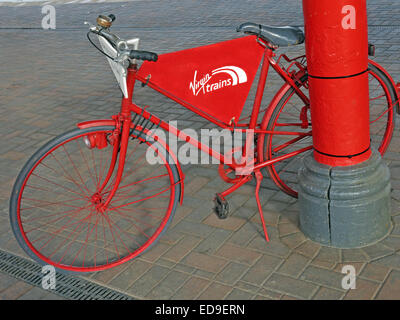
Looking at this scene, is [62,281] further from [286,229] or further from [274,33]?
[274,33]

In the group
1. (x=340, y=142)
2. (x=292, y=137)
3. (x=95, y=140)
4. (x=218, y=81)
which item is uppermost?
(x=218, y=81)

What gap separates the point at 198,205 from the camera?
13.0ft

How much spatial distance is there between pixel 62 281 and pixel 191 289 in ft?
2.66

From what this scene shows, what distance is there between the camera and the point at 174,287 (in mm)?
3111

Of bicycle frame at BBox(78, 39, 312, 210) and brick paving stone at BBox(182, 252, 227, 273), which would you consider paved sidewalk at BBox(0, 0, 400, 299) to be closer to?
brick paving stone at BBox(182, 252, 227, 273)

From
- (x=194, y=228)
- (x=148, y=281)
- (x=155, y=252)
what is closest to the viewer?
(x=148, y=281)

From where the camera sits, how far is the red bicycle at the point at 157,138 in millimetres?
3109

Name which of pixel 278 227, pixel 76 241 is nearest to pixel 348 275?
pixel 278 227

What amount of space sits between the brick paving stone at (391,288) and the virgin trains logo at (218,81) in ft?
4.54

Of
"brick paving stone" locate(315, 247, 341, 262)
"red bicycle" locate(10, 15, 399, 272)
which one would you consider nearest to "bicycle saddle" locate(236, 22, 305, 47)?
"red bicycle" locate(10, 15, 399, 272)

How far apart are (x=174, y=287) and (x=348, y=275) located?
96cm

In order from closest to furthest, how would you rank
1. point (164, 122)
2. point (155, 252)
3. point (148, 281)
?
point (148, 281) < point (164, 122) < point (155, 252)

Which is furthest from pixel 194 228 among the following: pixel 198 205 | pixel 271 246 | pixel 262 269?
pixel 262 269

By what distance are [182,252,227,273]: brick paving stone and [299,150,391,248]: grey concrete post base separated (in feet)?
1.91
